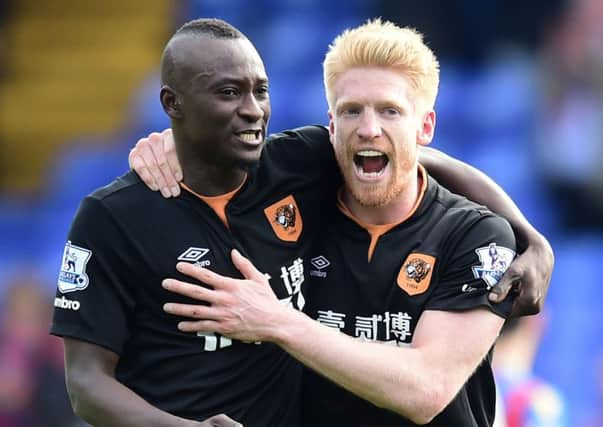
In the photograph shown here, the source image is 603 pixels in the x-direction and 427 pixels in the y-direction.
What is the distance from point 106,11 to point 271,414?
1073cm

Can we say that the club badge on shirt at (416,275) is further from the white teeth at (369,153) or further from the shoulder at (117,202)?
the shoulder at (117,202)

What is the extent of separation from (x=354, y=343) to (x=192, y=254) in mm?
614

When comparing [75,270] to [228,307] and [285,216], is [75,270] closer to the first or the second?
[228,307]

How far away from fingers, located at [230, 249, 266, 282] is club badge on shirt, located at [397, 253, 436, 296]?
0.52 metres

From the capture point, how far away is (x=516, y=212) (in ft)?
16.2

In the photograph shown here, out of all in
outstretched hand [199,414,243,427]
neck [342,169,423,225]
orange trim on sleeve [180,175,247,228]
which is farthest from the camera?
neck [342,169,423,225]

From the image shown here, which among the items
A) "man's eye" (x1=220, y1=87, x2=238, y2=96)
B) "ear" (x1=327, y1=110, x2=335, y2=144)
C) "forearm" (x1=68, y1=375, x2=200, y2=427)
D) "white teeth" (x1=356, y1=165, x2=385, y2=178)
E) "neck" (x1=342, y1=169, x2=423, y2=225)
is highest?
"man's eye" (x1=220, y1=87, x2=238, y2=96)

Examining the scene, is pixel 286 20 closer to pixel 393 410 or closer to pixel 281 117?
pixel 281 117

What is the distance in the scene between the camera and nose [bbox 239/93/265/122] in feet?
14.2

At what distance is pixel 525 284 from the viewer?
4.52 meters

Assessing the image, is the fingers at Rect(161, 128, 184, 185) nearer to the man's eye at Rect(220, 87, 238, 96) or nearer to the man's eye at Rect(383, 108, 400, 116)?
the man's eye at Rect(220, 87, 238, 96)

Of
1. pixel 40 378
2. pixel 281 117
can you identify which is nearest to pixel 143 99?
pixel 281 117

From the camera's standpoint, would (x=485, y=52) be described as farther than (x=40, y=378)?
Yes

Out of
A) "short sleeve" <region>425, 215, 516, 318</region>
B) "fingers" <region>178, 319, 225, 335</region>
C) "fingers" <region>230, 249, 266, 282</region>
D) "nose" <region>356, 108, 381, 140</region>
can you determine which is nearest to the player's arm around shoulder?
"short sleeve" <region>425, 215, 516, 318</region>
